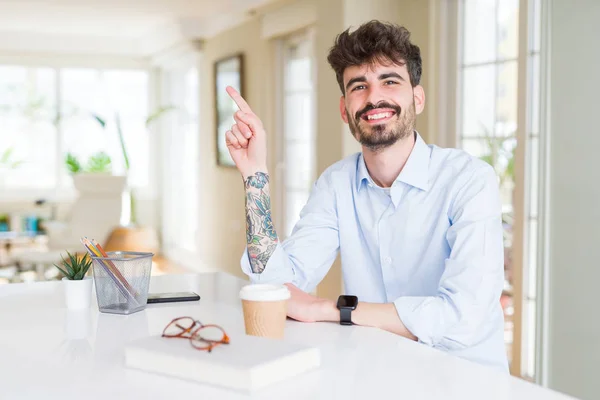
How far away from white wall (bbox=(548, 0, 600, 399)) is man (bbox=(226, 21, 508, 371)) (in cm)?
123

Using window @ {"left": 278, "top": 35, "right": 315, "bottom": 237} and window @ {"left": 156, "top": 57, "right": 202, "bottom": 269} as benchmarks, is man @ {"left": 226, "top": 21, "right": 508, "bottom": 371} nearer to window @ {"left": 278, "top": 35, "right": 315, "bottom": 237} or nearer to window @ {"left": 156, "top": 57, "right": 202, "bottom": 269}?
window @ {"left": 278, "top": 35, "right": 315, "bottom": 237}

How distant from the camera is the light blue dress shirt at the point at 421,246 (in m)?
1.55

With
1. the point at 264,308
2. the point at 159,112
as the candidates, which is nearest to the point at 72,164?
the point at 159,112

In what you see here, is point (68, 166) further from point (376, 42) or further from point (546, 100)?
point (376, 42)

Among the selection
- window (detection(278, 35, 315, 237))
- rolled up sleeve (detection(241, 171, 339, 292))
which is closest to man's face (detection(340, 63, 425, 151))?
rolled up sleeve (detection(241, 171, 339, 292))

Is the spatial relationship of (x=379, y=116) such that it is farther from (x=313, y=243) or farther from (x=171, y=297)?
(x=171, y=297)

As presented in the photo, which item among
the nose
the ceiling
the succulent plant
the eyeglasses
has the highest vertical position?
the ceiling

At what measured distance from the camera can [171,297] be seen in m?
1.69

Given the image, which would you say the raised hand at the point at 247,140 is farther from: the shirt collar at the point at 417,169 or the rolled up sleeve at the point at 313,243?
the shirt collar at the point at 417,169

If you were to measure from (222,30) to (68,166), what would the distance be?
9.78 ft

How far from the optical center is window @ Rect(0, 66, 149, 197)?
342 inches

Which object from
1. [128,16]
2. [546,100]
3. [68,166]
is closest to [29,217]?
[68,166]

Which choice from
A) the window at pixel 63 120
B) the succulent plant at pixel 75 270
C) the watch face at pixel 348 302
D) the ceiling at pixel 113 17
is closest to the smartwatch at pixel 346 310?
the watch face at pixel 348 302

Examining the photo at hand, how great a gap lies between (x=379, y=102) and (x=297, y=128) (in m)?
3.92
